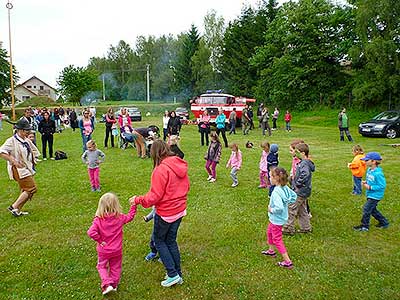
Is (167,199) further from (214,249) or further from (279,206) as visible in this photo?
(214,249)

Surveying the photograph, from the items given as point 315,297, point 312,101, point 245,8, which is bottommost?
point 315,297

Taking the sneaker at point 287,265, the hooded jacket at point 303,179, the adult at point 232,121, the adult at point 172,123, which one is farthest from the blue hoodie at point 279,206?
the adult at point 232,121

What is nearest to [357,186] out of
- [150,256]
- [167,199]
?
[150,256]

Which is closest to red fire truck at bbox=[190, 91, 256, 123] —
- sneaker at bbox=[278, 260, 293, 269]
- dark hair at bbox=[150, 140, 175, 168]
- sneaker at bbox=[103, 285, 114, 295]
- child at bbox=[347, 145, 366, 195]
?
child at bbox=[347, 145, 366, 195]

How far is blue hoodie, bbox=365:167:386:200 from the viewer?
5691 mm

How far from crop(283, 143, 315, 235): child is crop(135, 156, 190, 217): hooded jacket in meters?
2.30

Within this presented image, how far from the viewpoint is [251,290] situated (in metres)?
4.25

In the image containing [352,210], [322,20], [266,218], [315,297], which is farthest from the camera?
[322,20]

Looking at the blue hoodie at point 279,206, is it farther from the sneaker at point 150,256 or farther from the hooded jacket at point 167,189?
the sneaker at point 150,256

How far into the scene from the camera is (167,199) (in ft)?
13.5

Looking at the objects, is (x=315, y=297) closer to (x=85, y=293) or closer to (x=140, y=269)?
(x=140, y=269)

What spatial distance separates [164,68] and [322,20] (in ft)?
138

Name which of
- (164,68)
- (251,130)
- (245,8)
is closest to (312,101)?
(251,130)

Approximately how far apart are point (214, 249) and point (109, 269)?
169 centimetres
